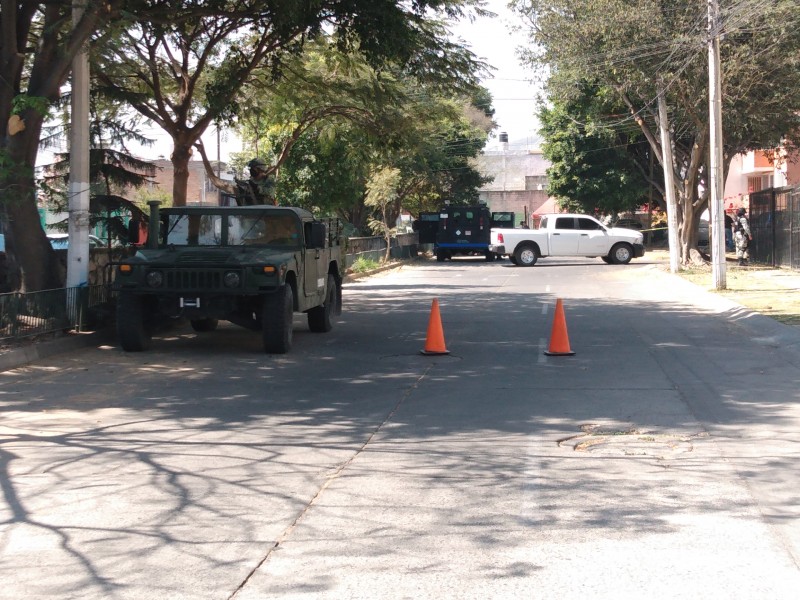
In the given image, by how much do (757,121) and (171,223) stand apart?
20163 millimetres

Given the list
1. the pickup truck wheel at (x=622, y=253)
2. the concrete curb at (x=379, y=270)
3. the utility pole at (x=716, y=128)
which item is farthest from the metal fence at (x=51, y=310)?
the pickup truck wheel at (x=622, y=253)

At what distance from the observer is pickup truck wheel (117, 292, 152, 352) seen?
12.9m

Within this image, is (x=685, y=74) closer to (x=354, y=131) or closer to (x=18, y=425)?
(x=354, y=131)

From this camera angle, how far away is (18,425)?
862 centimetres

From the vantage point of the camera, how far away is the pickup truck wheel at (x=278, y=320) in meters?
12.6

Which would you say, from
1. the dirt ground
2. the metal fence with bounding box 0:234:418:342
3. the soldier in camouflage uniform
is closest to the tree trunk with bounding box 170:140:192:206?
the soldier in camouflage uniform

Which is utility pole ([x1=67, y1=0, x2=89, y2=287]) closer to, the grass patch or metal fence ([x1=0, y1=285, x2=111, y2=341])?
metal fence ([x1=0, y1=285, x2=111, y2=341])

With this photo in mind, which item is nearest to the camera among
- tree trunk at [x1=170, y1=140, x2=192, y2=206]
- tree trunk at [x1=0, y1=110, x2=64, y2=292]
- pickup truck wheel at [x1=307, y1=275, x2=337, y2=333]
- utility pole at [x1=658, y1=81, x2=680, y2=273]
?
tree trunk at [x1=0, y1=110, x2=64, y2=292]

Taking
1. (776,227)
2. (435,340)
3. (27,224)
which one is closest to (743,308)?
(435,340)

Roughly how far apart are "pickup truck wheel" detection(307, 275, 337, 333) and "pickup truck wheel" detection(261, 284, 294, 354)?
2.24 metres

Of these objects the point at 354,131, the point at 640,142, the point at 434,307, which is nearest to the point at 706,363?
the point at 434,307

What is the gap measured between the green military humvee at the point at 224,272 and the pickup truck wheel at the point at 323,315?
0.67m

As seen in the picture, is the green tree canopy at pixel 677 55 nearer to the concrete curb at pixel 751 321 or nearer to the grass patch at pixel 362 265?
the concrete curb at pixel 751 321

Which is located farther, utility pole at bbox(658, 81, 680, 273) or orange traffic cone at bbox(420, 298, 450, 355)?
utility pole at bbox(658, 81, 680, 273)
